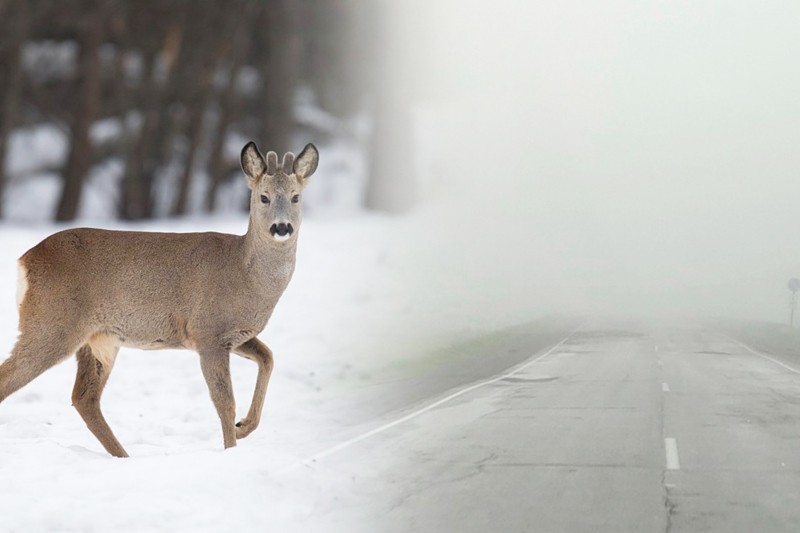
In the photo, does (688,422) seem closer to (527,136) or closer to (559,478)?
(559,478)

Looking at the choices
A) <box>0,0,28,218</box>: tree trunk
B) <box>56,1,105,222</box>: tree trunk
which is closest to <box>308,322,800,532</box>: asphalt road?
<box>56,1,105,222</box>: tree trunk

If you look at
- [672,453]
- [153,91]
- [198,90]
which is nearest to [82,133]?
[198,90]

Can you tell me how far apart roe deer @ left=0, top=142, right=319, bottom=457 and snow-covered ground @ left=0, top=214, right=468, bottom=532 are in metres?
0.29

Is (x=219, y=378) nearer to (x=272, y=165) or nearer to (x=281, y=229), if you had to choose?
(x=281, y=229)

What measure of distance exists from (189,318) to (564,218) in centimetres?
188

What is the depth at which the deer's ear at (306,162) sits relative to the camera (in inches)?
136

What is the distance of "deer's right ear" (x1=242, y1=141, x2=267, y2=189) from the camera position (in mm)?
3401

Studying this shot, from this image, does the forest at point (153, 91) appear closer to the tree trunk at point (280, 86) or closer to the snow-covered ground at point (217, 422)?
the tree trunk at point (280, 86)

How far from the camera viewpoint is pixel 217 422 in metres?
4.73

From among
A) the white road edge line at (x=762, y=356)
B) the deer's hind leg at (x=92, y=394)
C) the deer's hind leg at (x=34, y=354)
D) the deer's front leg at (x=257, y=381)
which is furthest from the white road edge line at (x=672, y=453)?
the deer's hind leg at (x=34, y=354)

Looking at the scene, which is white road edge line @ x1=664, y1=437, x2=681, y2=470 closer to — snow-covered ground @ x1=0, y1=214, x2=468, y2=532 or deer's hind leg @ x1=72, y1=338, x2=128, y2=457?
snow-covered ground @ x1=0, y1=214, x2=468, y2=532

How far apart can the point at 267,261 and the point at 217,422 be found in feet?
4.33

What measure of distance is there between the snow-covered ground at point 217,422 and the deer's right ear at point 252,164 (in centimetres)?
107

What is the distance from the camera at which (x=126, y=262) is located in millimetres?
3688
